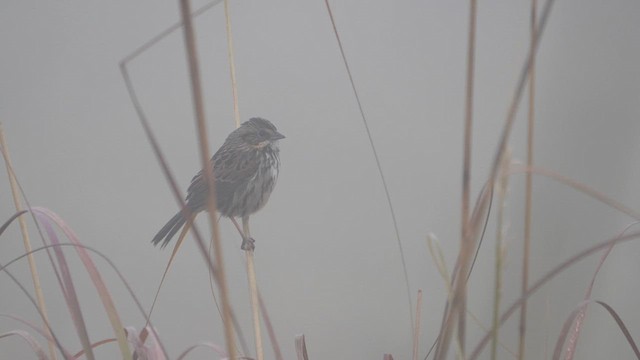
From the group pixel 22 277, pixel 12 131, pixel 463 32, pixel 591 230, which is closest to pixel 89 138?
pixel 12 131

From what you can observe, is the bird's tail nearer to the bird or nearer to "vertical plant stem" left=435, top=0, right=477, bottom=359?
the bird

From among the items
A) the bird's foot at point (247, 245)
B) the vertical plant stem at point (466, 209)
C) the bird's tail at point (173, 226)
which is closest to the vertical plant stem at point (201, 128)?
the vertical plant stem at point (466, 209)

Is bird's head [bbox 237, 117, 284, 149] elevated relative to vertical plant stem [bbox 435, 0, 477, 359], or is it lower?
elevated

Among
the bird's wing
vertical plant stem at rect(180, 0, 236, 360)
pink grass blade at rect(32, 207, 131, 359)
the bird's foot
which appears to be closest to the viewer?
vertical plant stem at rect(180, 0, 236, 360)

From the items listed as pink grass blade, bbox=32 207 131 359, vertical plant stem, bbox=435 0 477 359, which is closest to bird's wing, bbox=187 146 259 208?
pink grass blade, bbox=32 207 131 359

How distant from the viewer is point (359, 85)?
34.9 inches

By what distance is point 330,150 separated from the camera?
35.4 inches

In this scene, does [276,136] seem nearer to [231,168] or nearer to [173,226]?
[231,168]

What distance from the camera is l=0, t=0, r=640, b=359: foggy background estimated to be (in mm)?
811

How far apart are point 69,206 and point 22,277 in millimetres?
152

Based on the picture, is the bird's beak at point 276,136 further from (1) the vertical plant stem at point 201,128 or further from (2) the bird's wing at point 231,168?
(1) the vertical plant stem at point 201,128

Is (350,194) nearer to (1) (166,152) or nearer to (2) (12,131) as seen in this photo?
(1) (166,152)

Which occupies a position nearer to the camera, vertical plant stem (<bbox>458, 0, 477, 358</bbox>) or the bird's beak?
vertical plant stem (<bbox>458, 0, 477, 358</bbox>)

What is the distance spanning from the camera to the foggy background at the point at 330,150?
81 centimetres
